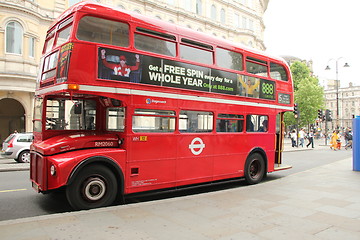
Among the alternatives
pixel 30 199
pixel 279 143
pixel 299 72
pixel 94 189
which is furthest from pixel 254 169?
pixel 299 72

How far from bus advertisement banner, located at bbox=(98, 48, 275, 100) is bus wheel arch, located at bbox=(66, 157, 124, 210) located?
1821 mm

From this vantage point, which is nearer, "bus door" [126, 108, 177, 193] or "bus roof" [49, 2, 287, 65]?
"bus roof" [49, 2, 287, 65]

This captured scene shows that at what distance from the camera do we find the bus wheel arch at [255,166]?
9.23m

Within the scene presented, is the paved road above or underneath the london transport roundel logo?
underneath

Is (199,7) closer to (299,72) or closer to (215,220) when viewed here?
(299,72)

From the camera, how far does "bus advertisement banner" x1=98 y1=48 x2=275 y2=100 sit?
6211mm

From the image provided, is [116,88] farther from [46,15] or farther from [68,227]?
[46,15]

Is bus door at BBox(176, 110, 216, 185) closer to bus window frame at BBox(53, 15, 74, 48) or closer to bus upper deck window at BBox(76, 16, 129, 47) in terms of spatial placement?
bus upper deck window at BBox(76, 16, 129, 47)

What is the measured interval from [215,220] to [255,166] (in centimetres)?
496

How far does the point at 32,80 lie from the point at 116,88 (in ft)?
64.1

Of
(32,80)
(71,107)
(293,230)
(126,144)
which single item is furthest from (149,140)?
(32,80)

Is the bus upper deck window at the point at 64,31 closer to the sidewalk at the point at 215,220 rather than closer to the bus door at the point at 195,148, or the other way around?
the bus door at the point at 195,148

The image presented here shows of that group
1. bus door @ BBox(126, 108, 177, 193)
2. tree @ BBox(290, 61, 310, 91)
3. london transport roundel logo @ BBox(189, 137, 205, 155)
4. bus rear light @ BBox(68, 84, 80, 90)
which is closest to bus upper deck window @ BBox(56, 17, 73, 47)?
bus rear light @ BBox(68, 84, 80, 90)

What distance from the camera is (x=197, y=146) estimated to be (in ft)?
25.5
